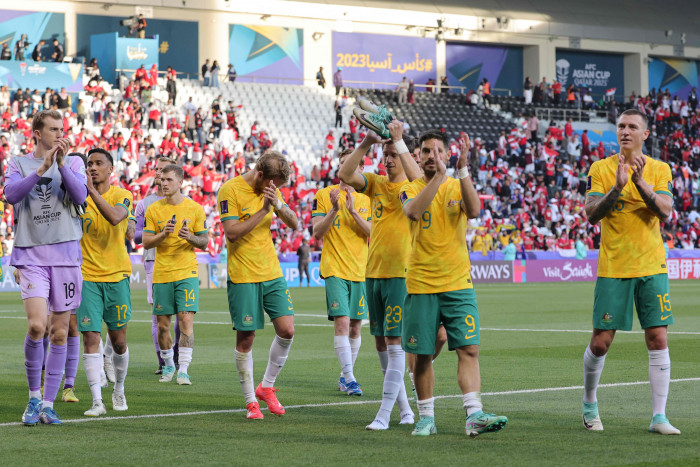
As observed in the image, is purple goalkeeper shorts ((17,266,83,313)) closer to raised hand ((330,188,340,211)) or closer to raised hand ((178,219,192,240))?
raised hand ((178,219,192,240))

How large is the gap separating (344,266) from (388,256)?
2.03 meters

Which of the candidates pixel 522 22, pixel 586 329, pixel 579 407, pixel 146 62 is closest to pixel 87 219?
pixel 579 407

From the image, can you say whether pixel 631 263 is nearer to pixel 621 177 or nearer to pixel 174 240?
pixel 621 177

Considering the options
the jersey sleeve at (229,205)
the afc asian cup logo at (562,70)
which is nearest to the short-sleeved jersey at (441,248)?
the jersey sleeve at (229,205)

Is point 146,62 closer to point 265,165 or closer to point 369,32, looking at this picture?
point 369,32

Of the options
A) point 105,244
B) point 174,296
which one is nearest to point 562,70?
point 174,296

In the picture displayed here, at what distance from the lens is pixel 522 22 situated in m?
59.2

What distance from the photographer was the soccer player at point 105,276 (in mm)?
9594

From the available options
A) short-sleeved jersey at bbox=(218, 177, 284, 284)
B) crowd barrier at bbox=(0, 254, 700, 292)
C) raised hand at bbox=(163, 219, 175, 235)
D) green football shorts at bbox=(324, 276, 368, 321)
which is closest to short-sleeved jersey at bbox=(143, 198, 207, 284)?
raised hand at bbox=(163, 219, 175, 235)

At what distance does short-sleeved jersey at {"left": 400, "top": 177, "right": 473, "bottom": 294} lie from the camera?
7.93m

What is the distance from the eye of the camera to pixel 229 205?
29.9 feet

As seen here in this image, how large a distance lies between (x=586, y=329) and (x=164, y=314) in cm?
911

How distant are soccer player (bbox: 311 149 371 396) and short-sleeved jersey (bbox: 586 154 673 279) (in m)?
3.24

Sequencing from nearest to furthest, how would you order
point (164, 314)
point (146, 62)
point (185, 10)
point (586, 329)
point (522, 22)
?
point (164, 314) → point (586, 329) → point (146, 62) → point (185, 10) → point (522, 22)
